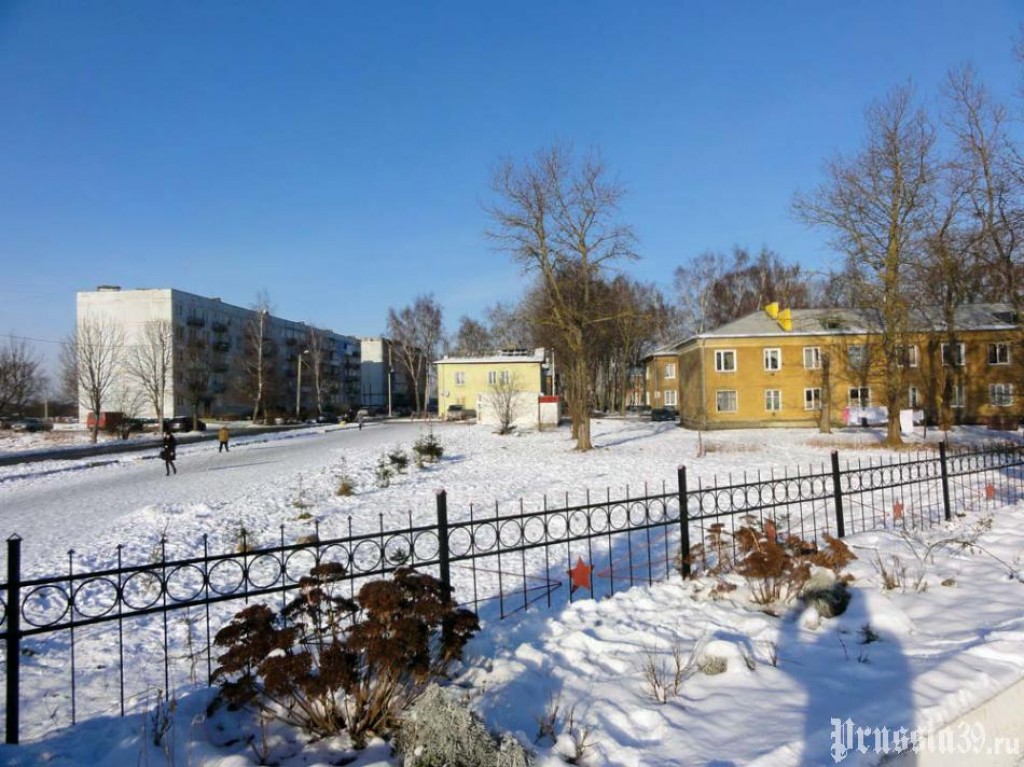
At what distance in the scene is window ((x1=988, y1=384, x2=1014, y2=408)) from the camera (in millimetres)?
35875

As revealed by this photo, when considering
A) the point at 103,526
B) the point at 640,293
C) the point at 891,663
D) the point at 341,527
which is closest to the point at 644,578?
the point at 891,663

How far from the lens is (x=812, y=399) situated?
37.2 m

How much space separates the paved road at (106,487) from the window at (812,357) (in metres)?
26.2

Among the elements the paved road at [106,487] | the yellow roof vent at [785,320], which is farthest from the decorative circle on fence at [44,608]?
the yellow roof vent at [785,320]

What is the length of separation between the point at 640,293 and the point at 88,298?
178 ft

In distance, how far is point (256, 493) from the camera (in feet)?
44.6

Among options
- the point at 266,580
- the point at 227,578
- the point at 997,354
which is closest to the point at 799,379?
the point at 997,354

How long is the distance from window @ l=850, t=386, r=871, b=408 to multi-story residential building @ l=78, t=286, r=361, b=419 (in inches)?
1810

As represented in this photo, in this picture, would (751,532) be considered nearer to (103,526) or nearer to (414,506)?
(414,506)

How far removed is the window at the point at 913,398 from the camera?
37000 mm

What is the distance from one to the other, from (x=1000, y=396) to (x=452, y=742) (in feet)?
142

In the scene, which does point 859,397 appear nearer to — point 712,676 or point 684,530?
point 684,530

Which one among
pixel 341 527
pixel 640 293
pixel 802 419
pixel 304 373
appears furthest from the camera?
pixel 304 373

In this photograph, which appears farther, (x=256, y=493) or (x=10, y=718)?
(x=256, y=493)
